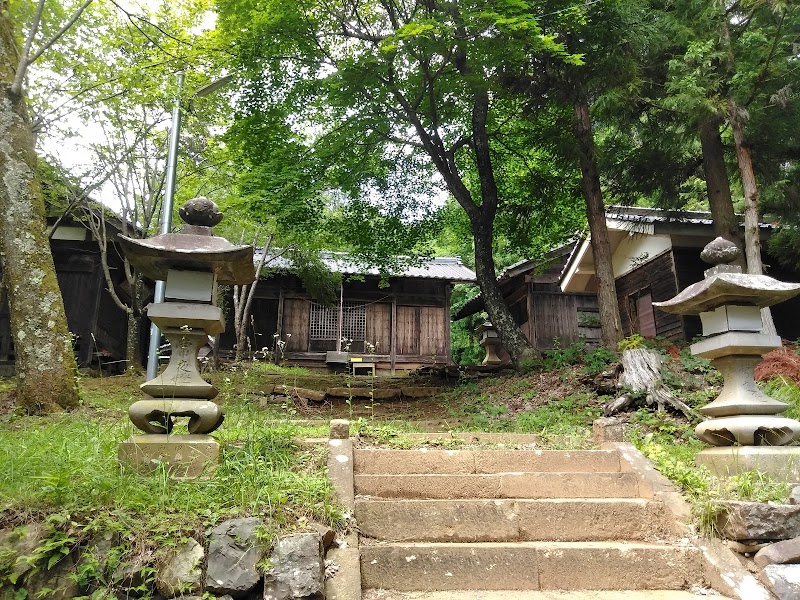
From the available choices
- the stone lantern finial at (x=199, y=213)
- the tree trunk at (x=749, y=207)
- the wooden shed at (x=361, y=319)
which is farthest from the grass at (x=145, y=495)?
the wooden shed at (x=361, y=319)

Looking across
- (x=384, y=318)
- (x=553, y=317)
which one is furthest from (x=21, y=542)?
(x=553, y=317)

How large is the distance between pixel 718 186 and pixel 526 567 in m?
10.6

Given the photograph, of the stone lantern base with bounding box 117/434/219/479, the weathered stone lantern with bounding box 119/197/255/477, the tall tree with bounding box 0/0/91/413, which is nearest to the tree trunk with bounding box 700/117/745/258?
the weathered stone lantern with bounding box 119/197/255/477

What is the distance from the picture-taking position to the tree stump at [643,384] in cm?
752

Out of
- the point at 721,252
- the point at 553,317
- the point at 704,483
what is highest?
the point at 553,317

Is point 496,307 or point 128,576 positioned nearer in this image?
point 128,576

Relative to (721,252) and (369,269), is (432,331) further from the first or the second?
(721,252)

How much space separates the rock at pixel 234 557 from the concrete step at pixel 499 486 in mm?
1215

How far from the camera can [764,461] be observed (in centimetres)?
409

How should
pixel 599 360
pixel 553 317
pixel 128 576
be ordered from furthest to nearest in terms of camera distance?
pixel 553 317 → pixel 599 360 → pixel 128 576

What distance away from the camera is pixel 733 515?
3623 mm

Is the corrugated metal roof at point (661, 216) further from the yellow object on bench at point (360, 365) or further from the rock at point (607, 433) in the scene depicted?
the rock at point (607, 433)

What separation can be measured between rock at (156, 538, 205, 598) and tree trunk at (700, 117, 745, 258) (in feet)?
38.0

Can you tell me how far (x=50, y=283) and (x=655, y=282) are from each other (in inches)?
565
